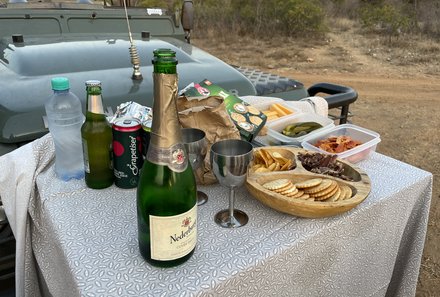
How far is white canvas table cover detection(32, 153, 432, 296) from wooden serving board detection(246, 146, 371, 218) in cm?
4

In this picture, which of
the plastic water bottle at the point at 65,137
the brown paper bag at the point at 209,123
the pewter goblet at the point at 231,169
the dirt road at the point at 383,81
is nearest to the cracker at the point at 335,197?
the pewter goblet at the point at 231,169

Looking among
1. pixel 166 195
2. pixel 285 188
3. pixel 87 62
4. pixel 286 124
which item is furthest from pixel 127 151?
pixel 87 62

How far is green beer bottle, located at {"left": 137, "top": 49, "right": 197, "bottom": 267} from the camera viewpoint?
816mm

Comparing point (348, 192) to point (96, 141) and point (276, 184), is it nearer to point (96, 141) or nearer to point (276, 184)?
point (276, 184)

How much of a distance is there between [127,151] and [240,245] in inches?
16.1

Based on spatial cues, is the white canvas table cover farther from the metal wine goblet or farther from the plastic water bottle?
the metal wine goblet

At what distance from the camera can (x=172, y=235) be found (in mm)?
825

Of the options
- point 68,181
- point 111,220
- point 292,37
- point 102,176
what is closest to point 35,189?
point 68,181

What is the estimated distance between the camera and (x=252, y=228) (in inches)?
40.5

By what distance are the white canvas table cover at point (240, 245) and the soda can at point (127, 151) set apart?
0.04m

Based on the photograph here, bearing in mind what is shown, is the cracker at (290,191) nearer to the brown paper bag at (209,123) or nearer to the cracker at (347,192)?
the cracker at (347,192)

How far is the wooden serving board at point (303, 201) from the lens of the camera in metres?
1.01

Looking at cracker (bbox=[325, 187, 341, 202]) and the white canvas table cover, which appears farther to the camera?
cracker (bbox=[325, 187, 341, 202])

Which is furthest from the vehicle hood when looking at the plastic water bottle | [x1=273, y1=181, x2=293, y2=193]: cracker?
[x1=273, y1=181, x2=293, y2=193]: cracker
